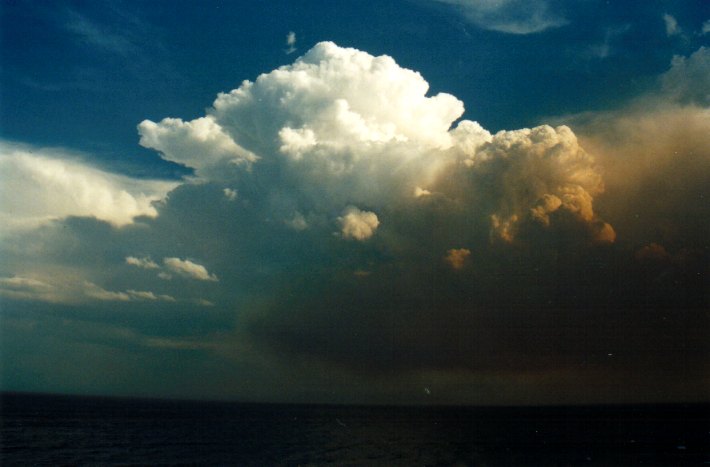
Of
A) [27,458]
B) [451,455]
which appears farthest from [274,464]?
[27,458]

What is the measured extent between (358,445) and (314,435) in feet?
75.3

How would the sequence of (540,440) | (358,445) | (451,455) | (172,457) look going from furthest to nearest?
Answer: (540,440) → (358,445) → (451,455) → (172,457)

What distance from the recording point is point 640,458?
80375 mm

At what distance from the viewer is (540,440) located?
113 metres

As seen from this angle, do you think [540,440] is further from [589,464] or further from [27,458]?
[27,458]

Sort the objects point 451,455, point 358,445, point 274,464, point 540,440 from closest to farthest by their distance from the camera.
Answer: point 274,464, point 451,455, point 358,445, point 540,440

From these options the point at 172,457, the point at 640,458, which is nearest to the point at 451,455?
the point at 640,458

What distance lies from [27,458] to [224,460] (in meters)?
26.9

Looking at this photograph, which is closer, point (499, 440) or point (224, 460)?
point (224, 460)

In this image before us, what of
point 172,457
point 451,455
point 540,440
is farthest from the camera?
point 540,440

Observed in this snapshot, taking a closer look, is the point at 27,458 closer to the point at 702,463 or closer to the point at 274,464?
the point at 274,464

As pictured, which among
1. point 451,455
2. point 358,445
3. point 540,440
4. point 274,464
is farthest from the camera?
point 540,440

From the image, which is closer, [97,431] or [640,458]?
[640,458]

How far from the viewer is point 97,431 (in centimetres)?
11875
